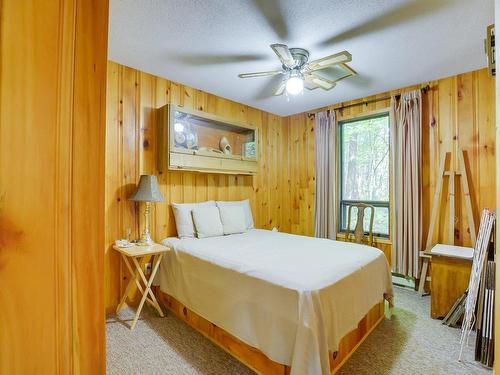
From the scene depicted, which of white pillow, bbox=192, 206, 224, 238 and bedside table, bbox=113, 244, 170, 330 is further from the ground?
white pillow, bbox=192, 206, 224, 238

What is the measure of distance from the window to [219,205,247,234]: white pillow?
1609 mm

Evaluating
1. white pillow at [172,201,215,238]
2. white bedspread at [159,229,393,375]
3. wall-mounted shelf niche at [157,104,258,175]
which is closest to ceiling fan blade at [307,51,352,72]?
wall-mounted shelf niche at [157,104,258,175]

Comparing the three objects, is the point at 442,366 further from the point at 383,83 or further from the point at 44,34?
the point at 383,83

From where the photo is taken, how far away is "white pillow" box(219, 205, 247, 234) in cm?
311

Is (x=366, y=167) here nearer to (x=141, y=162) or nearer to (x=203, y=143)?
(x=203, y=143)

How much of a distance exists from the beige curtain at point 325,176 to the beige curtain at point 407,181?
0.81 m

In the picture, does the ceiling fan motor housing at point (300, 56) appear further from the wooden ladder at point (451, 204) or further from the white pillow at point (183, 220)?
the wooden ladder at point (451, 204)

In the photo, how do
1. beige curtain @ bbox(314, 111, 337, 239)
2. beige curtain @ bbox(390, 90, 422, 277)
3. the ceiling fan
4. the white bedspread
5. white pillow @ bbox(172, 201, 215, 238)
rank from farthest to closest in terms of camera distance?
beige curtain @ bbox(314, 111, 337, 239)
beige curtain @ bbox(390, 90, 422, 277)
white pillow @ bbox(172, 201, 215, 238)
the ceiling fan
the white bedspread

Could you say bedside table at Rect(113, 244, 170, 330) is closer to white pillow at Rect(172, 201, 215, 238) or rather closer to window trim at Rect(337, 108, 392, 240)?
white pillow at Rect(172, 201, 215, 238)

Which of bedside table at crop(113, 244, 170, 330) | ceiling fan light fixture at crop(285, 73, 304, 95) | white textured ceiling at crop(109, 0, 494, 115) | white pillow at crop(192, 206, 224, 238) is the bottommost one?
bedside table at crop(113, 244, 170, 330)

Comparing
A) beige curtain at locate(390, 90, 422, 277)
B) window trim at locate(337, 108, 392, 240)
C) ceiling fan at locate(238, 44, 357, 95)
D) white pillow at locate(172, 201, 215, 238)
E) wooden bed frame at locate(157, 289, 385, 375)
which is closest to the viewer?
wooden bed frame at locate(157, 289, 385, 375)

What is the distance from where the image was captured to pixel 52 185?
1.63 ft

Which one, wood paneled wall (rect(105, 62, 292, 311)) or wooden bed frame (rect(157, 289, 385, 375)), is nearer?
wooden bed frame (rect(157, 289, 385, 375))

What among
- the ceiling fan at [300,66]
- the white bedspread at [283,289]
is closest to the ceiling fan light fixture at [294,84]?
the ceiling fan at [300,66]
